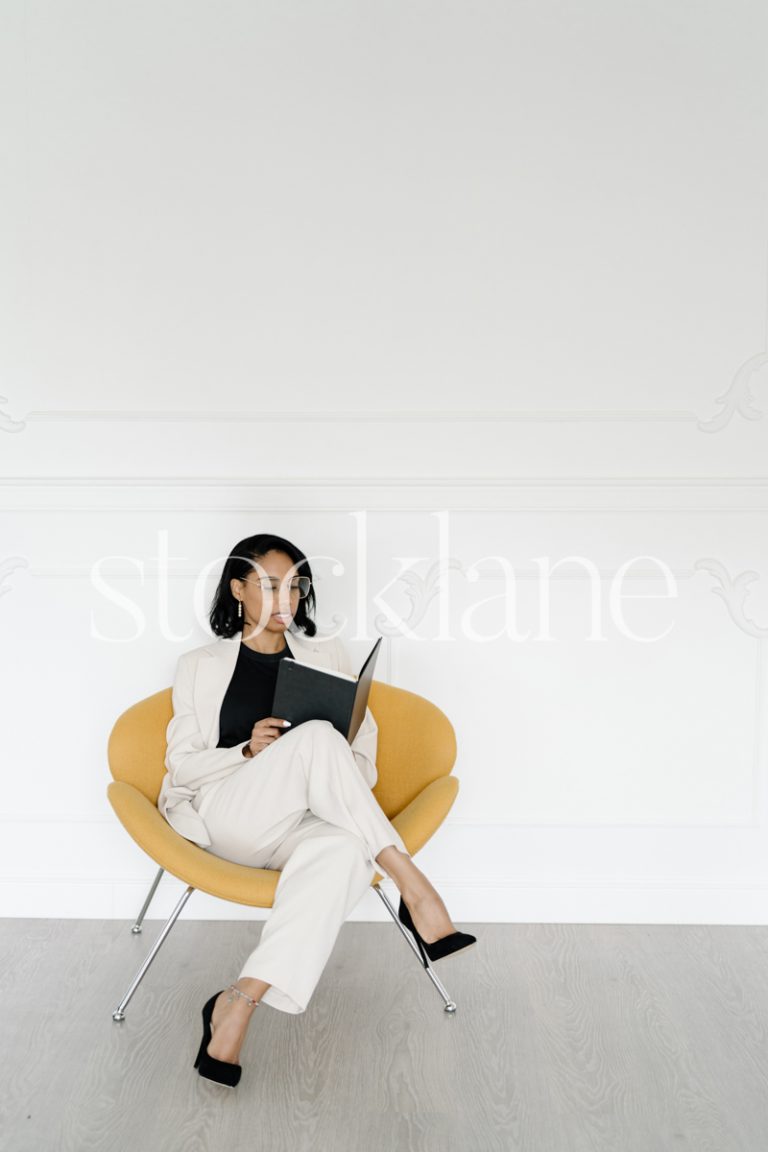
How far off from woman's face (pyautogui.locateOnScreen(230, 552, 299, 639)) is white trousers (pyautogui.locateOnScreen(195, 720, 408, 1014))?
1.34 ft

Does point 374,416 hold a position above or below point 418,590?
above

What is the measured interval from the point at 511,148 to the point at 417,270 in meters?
0.45

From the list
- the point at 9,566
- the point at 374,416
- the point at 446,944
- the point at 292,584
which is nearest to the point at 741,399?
the point at 374,416

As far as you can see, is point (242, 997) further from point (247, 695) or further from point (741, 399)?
point (741, 399)

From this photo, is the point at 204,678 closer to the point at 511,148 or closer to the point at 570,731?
the point at 570,731

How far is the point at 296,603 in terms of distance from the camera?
2.71 metres

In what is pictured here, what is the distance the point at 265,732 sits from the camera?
7.73ft

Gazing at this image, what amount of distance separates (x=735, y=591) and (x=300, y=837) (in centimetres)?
152

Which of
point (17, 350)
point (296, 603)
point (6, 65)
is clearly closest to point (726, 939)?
point (296, 603)

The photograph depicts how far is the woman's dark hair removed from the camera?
2.66m

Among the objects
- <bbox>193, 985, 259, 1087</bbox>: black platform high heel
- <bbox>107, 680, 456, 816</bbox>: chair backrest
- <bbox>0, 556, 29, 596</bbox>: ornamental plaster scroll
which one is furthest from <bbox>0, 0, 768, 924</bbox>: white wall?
<bbox>193, 985, 259, 1087</bbox>: black platform high heel

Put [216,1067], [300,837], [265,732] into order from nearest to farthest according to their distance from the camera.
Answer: [216,1067] < [300,837] < [265,732]

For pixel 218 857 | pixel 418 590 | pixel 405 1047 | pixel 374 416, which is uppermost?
pixel 374 416

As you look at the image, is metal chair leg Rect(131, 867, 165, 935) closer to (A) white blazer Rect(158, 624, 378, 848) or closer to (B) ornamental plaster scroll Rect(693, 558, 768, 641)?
(A) white blazer Rect(158, 624, 378, 848)
